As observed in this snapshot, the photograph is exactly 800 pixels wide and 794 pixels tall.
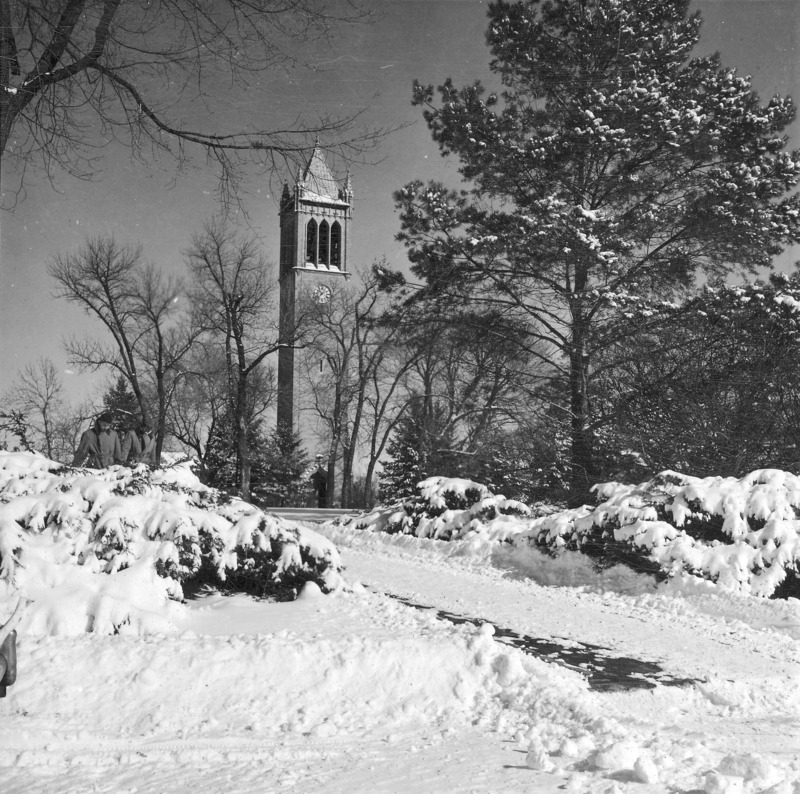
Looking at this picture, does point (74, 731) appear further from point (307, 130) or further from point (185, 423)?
point (185, 423)

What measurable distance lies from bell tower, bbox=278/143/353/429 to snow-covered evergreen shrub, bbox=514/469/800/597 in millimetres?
4505

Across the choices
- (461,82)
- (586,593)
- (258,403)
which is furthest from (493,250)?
(586,593)

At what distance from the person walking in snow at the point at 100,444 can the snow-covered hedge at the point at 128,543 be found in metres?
2.08

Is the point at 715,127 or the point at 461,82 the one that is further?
the point at 461,82

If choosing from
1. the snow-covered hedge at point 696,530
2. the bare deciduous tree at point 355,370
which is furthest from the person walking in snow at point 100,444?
the bare deciduous tree at point 355,370

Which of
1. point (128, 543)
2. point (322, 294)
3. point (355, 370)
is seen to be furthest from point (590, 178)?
point (128, 543)

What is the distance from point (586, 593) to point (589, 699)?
3392 mm

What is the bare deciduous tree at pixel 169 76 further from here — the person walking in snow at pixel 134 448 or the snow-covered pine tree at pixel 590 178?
the snow-covered pine tree at pixel 590 178

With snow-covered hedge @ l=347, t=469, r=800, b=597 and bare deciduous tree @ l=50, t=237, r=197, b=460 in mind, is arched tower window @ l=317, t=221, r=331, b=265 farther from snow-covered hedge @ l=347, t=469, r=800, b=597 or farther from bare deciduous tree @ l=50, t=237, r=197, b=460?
snow-covered hedge @ l=347, t=469, r=800, b=597

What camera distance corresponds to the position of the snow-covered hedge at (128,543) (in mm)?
5000

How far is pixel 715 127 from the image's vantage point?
43.2 feet

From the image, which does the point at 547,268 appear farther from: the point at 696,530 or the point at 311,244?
the point at 696,530

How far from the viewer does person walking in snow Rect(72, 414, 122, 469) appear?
8.65 meters

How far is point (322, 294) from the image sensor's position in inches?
611
